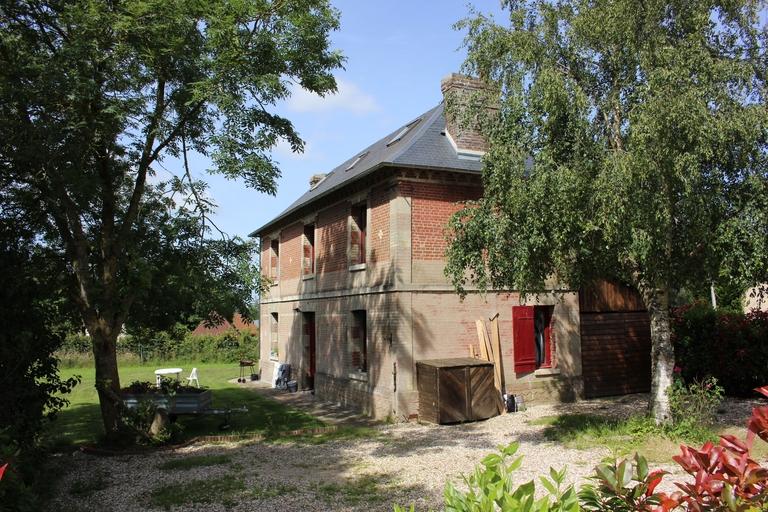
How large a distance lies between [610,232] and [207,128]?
8197mm

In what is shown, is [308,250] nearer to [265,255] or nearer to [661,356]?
[265,255]

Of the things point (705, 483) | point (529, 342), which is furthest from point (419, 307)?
point (705, 483)

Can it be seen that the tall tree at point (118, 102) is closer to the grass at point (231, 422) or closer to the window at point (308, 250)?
the grass at point (231, 422)

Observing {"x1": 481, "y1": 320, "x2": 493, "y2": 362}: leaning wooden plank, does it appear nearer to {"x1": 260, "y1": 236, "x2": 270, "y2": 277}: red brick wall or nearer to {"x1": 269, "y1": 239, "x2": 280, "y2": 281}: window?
{"x1": 269, "y1": 239, "x2": 280, "y2": 281}: window

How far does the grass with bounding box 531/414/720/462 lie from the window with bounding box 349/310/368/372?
232 inches

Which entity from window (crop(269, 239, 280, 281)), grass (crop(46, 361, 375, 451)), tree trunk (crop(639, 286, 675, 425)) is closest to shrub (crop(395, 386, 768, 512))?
grass (crop(46, 361, 375, 451))

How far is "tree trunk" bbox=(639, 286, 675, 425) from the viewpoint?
9500 mm

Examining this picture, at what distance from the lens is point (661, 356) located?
9.69 meters

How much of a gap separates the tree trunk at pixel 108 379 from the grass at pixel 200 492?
3075 mm

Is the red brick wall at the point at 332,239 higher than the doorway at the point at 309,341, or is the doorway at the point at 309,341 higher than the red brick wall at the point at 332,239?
the red brick wall at the point at 332,239

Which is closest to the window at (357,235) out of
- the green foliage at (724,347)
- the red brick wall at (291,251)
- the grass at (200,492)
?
the red brick wall at (291,251)

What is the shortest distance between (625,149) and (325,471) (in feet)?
22.2

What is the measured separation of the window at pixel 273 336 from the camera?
22922 millimetres

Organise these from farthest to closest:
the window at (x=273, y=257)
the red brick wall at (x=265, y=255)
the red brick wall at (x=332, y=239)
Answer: the red brick wall at (x=265, y=255)
the window at (x=273, y=257)
the red brick wall at (x=332, y=239)
